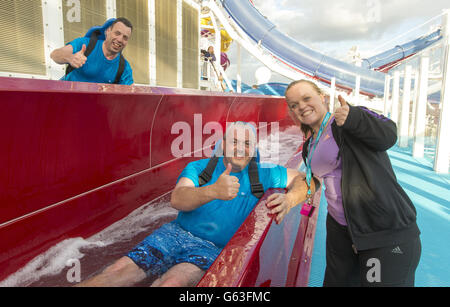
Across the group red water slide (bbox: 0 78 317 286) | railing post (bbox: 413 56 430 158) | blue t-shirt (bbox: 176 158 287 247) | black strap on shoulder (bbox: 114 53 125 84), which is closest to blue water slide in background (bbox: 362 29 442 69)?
railing post (bbox: 413 56 430 158)

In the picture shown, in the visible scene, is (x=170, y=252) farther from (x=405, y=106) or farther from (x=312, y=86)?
(x=405, y=106)

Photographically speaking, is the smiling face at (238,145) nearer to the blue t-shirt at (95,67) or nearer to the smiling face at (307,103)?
the smiling face at (307,103)

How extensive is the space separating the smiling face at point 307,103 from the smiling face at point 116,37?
1.67m

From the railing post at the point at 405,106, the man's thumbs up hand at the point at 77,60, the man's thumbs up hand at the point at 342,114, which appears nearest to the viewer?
the man's thumbs up hand at the point at 342,114

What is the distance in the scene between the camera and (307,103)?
4.83ft

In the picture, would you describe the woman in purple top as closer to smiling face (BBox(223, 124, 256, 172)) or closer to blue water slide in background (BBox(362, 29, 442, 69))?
smiling face (BBox(223, 124, 256, 172))

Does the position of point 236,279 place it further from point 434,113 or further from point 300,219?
point 434,113

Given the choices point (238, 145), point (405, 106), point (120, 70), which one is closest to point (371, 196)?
point (238, 145)

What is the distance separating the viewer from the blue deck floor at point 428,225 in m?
1.99

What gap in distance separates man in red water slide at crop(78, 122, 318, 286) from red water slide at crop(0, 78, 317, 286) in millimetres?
234

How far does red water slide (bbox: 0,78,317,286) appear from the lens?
53.4 inches

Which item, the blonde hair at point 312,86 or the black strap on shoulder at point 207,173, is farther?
the black strap on shoulder at point 207,173

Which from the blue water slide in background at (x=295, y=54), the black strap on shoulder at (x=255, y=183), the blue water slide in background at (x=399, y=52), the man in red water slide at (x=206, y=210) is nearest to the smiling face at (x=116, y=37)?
the man in red water slide at (x=206, y=210)

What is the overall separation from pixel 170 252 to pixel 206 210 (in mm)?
306
